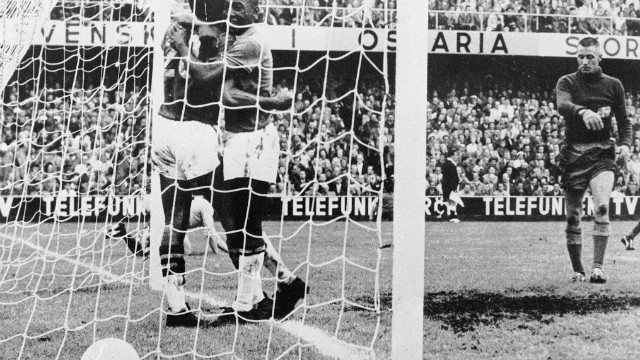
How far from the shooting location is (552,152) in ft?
13.6

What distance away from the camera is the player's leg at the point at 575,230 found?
9.66 ft

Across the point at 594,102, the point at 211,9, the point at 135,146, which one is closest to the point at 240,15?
the point at 211,9

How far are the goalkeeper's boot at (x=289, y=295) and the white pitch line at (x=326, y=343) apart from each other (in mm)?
125

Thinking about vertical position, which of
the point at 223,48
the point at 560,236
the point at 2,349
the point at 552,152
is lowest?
the point at 2,349

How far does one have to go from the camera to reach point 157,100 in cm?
277

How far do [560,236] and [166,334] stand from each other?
1.92 m

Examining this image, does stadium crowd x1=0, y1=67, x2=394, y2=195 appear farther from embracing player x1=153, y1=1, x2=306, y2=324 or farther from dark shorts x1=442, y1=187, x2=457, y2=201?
embracing player x1=153, y1=1, x2=306, y2=324

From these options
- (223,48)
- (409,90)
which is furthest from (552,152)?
(409,90)

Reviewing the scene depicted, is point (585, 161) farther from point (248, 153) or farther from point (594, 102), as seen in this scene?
point (248, 153)

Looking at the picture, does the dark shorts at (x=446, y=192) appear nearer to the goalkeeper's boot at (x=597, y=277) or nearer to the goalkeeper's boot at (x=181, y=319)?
the goalkeeper's boot at (x=597, y=277)

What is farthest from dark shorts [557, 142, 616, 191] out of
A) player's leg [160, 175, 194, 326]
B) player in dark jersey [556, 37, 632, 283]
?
player's leg [160, 175, 194, 326]

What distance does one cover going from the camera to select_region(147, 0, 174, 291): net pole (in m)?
2.77

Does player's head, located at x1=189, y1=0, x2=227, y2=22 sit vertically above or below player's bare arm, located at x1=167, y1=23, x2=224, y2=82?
above

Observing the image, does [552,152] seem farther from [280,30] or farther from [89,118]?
[89,118]
